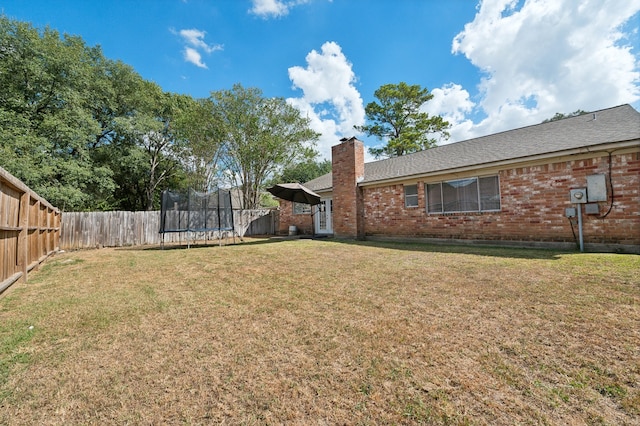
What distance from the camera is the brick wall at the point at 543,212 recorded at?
612 centimetres

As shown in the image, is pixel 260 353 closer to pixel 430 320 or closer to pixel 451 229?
pixel 430 320

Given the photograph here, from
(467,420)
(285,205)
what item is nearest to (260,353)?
(467,420)

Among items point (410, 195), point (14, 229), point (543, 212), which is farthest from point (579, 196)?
point (14, 229)

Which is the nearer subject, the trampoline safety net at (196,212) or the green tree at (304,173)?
the trampoline safety net at (196,212)

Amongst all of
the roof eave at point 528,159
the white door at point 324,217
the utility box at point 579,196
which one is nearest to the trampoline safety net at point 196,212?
the white door at point 324,217

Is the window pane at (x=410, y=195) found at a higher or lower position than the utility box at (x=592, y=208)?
higher

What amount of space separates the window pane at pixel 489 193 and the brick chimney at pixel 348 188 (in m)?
4.36

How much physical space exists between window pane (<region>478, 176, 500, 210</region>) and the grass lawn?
4030 mm

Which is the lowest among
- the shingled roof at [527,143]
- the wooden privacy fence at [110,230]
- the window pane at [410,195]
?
the wooden privacy fence at [110,230]

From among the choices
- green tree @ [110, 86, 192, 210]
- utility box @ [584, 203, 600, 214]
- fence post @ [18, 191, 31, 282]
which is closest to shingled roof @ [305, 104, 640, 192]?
utility box @ [584, 203, 600, 214]

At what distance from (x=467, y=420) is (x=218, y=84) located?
22996 mm

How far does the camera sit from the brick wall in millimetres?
6117

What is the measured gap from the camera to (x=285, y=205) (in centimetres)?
1552

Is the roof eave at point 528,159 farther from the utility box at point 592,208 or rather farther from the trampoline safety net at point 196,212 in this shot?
the trampoline safety net at point 196,212
